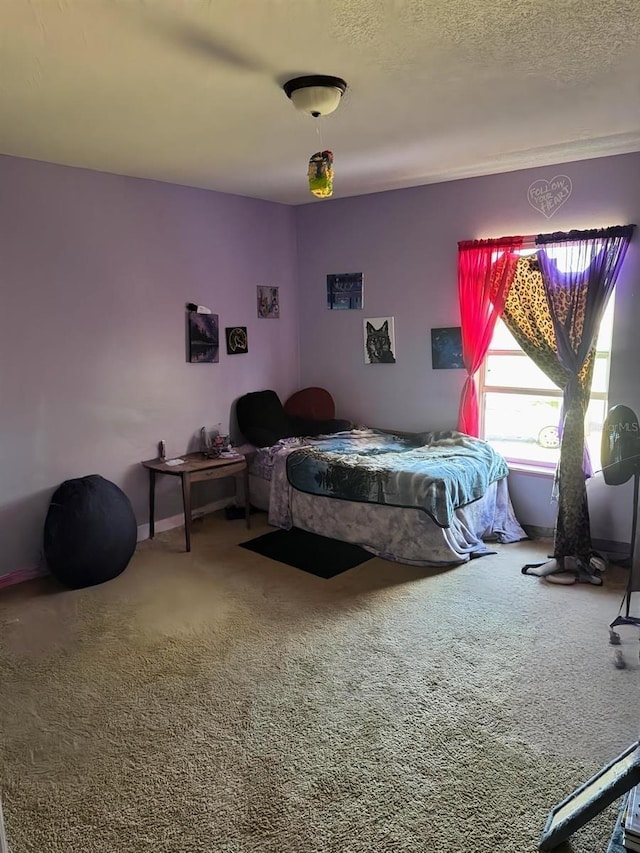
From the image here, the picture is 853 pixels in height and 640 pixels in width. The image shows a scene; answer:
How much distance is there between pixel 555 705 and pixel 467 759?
1.70 feet

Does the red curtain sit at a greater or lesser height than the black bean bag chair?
greater

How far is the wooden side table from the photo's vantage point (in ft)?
13.6

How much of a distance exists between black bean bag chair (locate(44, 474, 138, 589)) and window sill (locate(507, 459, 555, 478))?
107 inches

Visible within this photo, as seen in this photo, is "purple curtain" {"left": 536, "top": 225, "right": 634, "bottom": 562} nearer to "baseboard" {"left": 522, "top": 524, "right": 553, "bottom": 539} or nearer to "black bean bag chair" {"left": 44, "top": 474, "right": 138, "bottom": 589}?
"baseboard" {"left": 522, "top": 524, "right": 553, "bottom": 539}

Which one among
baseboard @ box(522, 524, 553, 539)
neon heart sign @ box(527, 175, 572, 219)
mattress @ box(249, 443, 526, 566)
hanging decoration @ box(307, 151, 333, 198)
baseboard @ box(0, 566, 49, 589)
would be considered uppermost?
neon heart sign @ box(527, 175, 572, 219)

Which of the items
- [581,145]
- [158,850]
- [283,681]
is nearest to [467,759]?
[283,681]

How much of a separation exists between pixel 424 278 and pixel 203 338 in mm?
1763

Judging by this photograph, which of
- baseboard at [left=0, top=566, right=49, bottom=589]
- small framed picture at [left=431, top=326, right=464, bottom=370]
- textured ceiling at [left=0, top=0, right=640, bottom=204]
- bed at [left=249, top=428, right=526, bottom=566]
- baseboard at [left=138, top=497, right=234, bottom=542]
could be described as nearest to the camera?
textured ceiling at [left=0, top=0, right=640, bottom=204]

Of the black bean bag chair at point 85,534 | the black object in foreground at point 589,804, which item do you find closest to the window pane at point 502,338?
the black bean bag chair at point 85,534

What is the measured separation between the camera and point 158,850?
6.08 feet

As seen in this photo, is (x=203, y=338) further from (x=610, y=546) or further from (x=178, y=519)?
(x=610, y=546)

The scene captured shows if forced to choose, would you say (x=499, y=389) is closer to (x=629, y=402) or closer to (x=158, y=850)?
(x=629, y=402)

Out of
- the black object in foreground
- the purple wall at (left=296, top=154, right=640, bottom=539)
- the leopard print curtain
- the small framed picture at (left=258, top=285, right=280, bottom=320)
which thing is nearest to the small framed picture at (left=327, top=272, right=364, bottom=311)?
the purple wall at (left=296, top=154, right=640, bottom=539)

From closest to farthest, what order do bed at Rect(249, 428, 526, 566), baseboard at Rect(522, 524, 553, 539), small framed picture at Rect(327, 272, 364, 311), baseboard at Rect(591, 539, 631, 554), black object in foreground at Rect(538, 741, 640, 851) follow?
black object in foreground at Rect(538, 741, 640, 851), bed at Rect(249, 428, 526, 566), baseboard at Rect(591, 539, 631, 554), baseboard at Rect(522, 524, 553, 539), small framed picture at Rect(327, 272, 364, 311)
